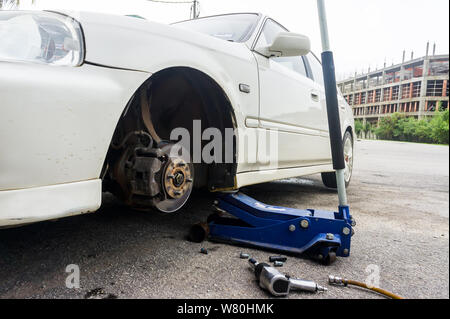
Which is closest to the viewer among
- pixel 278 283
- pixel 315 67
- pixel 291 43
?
pixel 278 283

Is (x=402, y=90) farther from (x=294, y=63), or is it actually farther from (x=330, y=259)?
(x=330, y=259)

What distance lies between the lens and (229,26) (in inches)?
94.0

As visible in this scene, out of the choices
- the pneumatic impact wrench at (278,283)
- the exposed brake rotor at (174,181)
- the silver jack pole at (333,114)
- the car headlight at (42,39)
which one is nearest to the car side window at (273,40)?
the silver jack pole at (333,114)

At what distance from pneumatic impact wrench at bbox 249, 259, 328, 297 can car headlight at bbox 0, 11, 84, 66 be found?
42.1 inches

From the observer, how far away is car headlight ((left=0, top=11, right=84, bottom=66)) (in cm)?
110

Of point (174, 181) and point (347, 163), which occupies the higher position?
point (174, 181)

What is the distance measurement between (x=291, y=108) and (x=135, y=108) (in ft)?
4.38

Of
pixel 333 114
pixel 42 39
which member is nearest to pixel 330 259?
pixel 333 114

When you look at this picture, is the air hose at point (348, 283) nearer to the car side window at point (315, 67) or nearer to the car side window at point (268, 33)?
the car side window at point (268, 33)

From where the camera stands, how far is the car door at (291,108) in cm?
220

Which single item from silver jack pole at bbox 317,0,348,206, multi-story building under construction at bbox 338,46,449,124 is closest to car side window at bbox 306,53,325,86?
silver jack pole at bbox 317,0,348,206

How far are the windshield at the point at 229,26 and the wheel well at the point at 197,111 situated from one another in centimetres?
57
